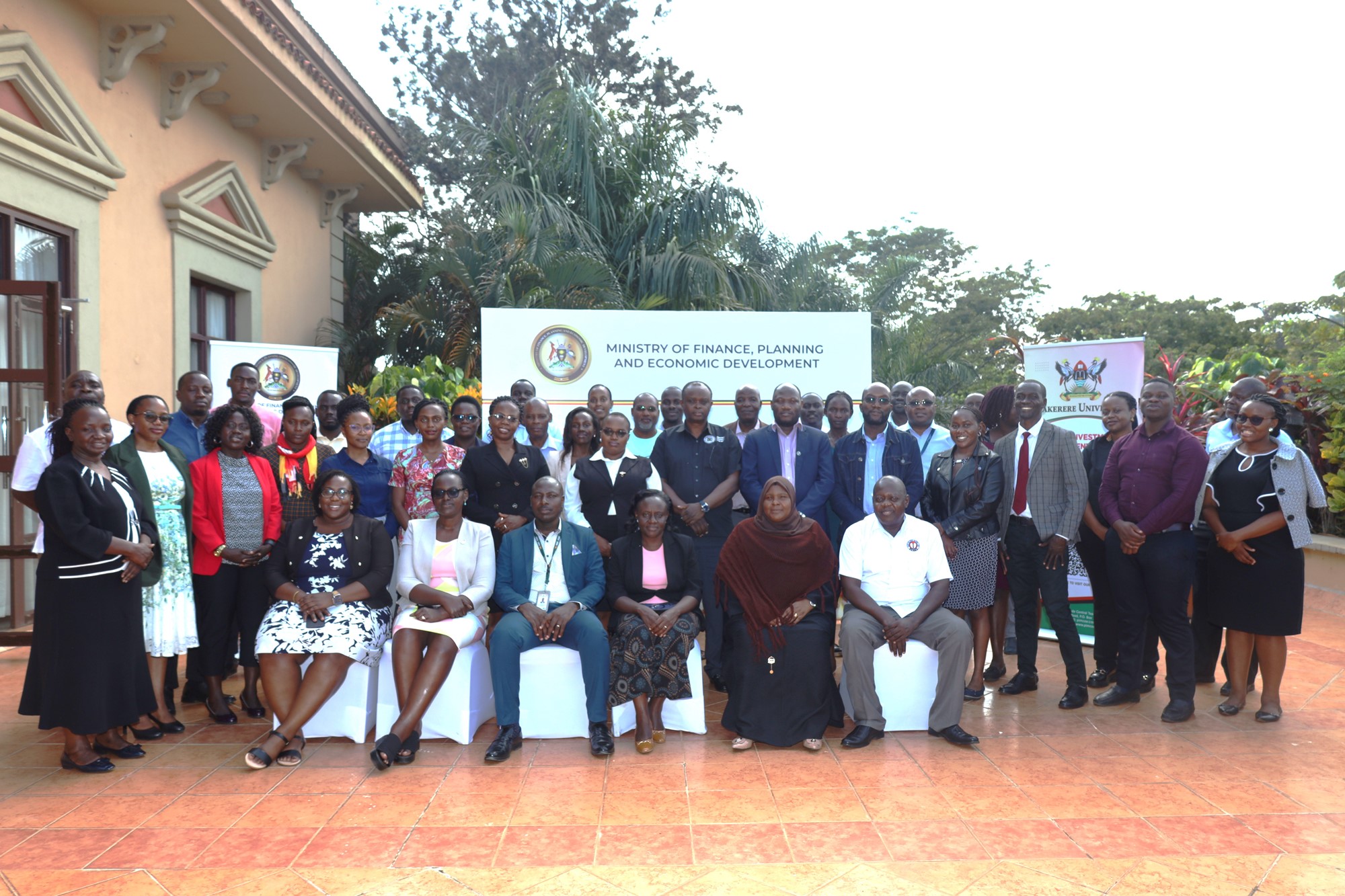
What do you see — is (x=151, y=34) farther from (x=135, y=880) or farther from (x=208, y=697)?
(x=135, y=880)

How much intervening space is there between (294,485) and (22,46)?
3.97m

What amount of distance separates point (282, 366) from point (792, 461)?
194 inches

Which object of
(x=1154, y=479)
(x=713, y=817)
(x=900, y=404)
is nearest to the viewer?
(x=713, y=817)

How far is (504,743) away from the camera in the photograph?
4.74 metres

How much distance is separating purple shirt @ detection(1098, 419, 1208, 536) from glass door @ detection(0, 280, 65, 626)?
6.43m

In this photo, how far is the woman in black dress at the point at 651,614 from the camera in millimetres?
4945

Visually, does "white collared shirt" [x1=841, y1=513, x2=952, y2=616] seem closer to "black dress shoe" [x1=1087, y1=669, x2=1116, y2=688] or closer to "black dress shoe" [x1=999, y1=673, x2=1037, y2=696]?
"black dress shoe" [x1=999, y1=673, x2=1037, y2=696]

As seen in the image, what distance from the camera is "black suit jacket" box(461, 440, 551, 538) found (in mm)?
5668

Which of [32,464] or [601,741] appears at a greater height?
[32,464]

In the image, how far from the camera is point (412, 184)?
44.7 feet

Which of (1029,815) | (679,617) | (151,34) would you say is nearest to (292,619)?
(679,617)

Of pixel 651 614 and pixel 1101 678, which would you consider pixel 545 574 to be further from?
pixel 1101 678

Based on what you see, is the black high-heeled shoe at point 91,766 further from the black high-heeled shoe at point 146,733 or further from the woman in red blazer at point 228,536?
the woman in red blazer at point 228,536

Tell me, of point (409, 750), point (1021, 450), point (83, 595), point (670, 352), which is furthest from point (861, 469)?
point (83, 595)
